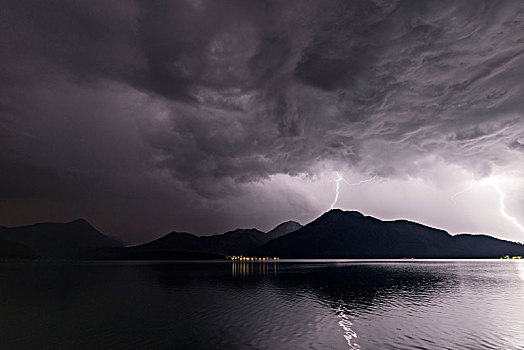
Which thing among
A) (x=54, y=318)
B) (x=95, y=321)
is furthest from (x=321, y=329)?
(x=54, y=318)

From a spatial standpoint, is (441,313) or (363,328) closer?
(363,328)

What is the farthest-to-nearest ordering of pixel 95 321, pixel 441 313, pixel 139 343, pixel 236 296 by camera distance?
pixel 236 296
pixel 441 313
pixel 95 321
pixel 139 343

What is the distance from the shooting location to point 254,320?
175 ft

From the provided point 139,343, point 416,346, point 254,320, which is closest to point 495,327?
point 416,346

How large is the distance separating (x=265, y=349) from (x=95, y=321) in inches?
1286

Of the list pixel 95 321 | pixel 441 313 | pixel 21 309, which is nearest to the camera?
pixel 95 321

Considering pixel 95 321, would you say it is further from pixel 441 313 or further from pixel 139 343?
pixel 441 313

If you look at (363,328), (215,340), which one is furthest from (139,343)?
(363,328)

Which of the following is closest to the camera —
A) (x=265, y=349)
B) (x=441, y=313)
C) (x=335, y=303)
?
(x=265, y=349)

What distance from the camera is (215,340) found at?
41062 millimetres

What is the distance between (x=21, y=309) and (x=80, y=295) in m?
21.9

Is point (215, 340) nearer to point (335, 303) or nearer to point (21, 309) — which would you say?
point (335, 303)

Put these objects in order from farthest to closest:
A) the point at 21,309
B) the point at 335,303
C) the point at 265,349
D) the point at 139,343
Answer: the point at 335,303
the point at 21,309
the point at 139,343
the point at 265,349

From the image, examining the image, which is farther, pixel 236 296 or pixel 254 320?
pixel 236 296
